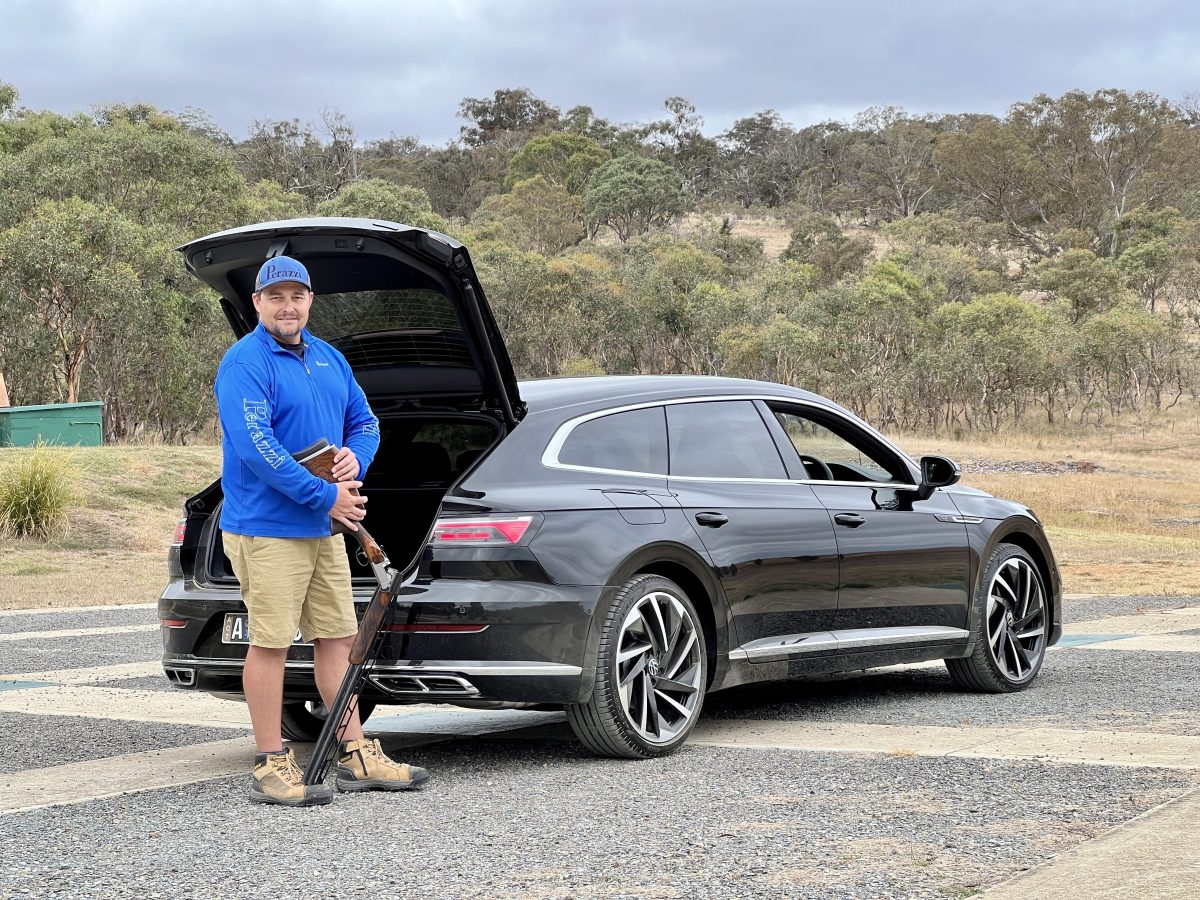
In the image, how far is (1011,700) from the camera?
310 inches

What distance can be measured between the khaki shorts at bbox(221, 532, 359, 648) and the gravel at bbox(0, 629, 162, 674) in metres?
5.29

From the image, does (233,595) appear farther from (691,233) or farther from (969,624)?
(691,233)

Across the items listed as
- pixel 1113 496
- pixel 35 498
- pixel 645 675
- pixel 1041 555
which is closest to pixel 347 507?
pixel 645 675

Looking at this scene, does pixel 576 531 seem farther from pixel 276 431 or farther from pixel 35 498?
pixel 35 498

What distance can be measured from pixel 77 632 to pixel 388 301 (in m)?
7.39

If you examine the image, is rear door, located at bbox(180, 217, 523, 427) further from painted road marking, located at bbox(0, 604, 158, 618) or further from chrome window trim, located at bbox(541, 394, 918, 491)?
painted road marking, located at bbox(0, 604, 158, 618)

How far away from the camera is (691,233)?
8888 centimetres

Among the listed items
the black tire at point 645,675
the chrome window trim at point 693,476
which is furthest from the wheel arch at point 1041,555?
the black tire at point 645,675

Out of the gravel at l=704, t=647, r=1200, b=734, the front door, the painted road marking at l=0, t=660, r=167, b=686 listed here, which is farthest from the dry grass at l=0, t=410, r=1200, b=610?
the front door

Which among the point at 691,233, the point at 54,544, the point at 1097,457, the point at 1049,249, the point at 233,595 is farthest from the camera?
the point at 691,233

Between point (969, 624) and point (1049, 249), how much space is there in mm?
78916

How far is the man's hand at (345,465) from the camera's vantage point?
5.56 meters

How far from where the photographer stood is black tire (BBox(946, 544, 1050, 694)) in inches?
316

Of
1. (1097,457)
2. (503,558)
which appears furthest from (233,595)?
(1097,457)
